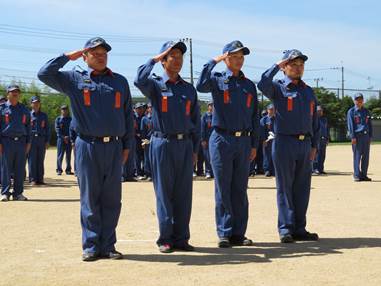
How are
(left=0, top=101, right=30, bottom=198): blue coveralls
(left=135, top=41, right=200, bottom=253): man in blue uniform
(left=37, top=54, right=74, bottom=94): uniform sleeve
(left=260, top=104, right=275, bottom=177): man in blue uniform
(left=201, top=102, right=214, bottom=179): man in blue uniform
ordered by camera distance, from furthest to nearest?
(left=260, top=104, right=275, bottom=177): man in blue uniform
(left=201, top=102, right=214, bottom=179): man in blue uniform
(left=0, top=101, right=30, bottom=198): blue coveralls
(left=135, top=41, right=200, bottom=253): man in blue uniform
(left=37, top=54, right=74, bottom=94): uniform sleeve

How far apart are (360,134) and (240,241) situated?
10.6 m

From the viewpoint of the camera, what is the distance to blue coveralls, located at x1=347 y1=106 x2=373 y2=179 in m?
17.5

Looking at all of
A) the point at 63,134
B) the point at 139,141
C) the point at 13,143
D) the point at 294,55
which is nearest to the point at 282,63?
the point at 294,55

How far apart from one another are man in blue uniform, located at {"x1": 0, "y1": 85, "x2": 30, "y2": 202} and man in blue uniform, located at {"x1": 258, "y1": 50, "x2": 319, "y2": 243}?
22.5 feet

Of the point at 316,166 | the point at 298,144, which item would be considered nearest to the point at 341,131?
the point at 316,166

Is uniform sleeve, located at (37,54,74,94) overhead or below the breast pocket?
overhead

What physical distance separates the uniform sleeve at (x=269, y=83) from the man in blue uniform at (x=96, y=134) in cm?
198

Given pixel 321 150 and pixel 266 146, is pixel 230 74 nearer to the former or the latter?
pixel 266 146

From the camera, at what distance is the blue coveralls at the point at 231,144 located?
26.4 feet

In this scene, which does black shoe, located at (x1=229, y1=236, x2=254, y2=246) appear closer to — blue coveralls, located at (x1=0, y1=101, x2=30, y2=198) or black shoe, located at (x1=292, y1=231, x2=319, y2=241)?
black shoe, located at (x1=292, y1=231, x2=319, y2=241)

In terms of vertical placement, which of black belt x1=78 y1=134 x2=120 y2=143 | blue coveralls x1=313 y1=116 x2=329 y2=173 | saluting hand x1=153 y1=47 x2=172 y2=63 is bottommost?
blue coveralls x1=313 y1=116 x2=329 y2=173

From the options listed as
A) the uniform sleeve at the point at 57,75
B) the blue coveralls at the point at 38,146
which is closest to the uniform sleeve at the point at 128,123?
the uniform sleeve at the point at 57,75

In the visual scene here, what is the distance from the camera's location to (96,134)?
7.05m

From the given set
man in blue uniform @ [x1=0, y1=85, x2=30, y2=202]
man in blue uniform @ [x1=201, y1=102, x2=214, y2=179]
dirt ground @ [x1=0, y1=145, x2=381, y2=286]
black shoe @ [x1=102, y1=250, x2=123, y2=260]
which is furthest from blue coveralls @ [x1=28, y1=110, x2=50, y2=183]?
black shoe @ [x1=102, y1=250, x2=123, y2=260]
